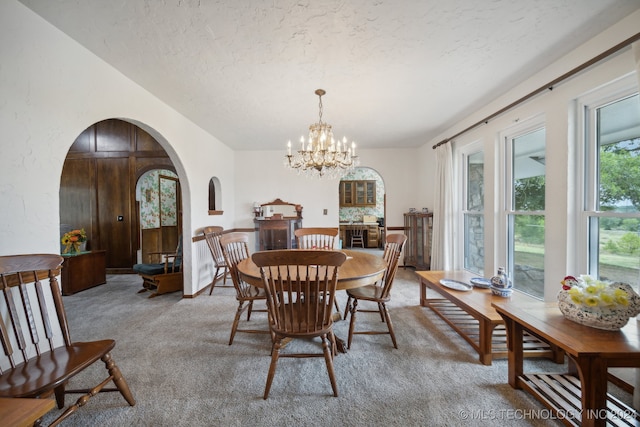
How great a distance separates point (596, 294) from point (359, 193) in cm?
689

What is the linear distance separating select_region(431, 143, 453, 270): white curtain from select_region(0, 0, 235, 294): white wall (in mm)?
4167

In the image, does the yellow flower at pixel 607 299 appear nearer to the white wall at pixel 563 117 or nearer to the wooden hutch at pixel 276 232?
the white wall at pixel 563 117

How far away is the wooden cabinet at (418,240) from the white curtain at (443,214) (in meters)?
0.37

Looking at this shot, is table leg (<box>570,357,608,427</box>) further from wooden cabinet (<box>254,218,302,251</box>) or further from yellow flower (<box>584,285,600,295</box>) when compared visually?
wooden cabinet (<box>254,218,302,251</box>)

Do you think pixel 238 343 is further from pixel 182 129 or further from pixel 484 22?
pixel 484 22

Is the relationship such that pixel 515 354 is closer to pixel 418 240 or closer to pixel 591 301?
pixel 591 301

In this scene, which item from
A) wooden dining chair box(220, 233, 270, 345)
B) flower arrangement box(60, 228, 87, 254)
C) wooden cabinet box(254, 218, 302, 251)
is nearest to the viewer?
wooden dining chair box(220, 233, 270, 345)

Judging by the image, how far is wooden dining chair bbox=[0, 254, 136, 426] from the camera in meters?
1.12

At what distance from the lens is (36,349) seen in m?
1.28

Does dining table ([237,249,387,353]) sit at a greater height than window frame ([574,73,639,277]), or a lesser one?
lesser

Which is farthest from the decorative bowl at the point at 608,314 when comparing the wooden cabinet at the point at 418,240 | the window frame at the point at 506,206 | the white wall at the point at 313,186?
the white wall at the point at 313,186

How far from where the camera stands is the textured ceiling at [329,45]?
1538mm

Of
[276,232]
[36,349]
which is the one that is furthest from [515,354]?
[276,232]

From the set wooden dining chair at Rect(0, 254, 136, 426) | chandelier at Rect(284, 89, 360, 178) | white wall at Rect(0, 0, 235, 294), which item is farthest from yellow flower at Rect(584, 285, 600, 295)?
white wall at Rect(0, 0, 235, 294)
